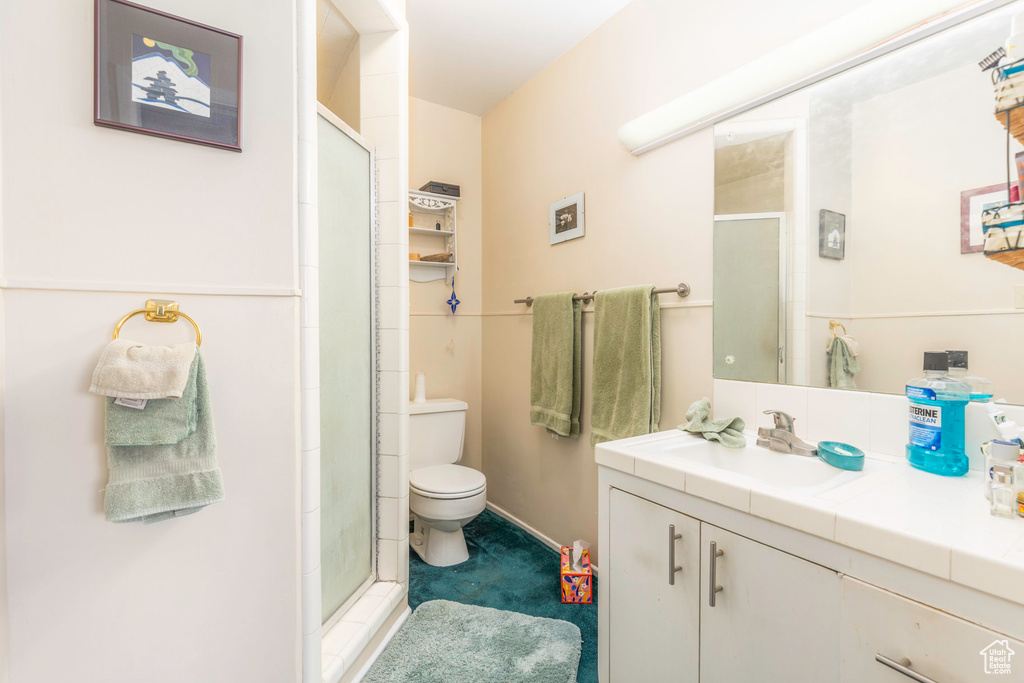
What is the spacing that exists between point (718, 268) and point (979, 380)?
0.70 metres

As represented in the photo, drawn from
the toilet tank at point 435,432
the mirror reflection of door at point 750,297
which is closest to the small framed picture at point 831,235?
the mirror reflection of door at point 750,297

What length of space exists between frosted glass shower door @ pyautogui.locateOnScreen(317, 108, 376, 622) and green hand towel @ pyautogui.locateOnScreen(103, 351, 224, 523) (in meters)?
0.45

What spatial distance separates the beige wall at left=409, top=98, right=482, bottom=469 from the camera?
2703mm

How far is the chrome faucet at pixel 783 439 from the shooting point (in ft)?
4.08

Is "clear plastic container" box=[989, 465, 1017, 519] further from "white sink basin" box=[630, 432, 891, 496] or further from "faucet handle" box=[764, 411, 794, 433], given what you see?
"faucet handle" box=[764, 411, 794, 433]

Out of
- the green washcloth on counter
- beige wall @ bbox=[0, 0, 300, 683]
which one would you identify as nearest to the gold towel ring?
beige wall @ bbox=[0, 0, 300, 683]

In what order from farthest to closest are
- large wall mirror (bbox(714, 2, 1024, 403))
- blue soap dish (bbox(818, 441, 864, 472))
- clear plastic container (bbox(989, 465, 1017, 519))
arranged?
blue soap dish (bbox(818, 441, 864, 472))
large wall mirror (bbox(714, 2, 1024, 403))
clear plastic container (bbox(989, 465, 1017, 519))

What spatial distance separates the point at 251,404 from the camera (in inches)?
42.5

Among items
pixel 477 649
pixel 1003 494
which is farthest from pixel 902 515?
pixel 477 649

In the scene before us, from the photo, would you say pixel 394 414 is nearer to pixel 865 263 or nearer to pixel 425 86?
pixel 865 263

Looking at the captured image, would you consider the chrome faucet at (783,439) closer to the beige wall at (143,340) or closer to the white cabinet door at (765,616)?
the white cabinet door at (765,616)

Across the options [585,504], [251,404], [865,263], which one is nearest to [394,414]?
[251,404]

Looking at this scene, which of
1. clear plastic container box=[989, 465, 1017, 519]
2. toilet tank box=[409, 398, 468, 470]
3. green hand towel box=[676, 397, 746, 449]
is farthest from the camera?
toilet tank box=[409, 398, 468, 470]

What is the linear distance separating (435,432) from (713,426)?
1.48 m
